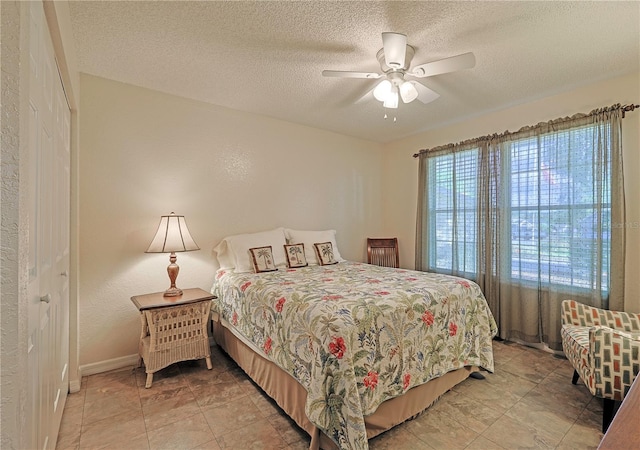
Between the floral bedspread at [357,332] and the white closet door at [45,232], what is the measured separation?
3.63ft

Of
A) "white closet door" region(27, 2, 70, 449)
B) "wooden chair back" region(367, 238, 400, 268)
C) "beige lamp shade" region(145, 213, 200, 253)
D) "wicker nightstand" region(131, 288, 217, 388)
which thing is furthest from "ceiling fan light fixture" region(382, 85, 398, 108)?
"wooden chair back" region(367, 238, 400, 268)

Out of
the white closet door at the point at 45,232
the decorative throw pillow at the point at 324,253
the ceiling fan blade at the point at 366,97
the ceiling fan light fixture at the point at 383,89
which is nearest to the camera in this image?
the white closet door at the point at 45,232

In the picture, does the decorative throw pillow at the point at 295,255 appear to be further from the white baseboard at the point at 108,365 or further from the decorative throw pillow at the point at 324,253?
the white baseboard at the point at 108,365

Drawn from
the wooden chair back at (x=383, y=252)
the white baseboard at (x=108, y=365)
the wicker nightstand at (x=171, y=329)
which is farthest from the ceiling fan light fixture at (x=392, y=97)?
the white baseboard at (x=108, y=365)

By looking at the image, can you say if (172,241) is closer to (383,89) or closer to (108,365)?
(108,365)

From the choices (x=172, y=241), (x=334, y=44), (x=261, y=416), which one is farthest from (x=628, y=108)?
(x=172, y=241)

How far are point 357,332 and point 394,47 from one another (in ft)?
5.51

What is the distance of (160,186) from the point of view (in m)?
2.80

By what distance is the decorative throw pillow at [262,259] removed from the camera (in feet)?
9.57

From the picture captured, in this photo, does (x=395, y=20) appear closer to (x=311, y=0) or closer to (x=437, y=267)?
(x=311, y=0)

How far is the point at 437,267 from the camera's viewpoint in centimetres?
384

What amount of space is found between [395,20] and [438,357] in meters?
2.17

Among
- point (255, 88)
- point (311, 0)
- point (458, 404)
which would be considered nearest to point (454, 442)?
point (458, 404)

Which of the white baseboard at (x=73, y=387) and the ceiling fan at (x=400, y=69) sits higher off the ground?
the ceiling fan at (x=400, y=69)
